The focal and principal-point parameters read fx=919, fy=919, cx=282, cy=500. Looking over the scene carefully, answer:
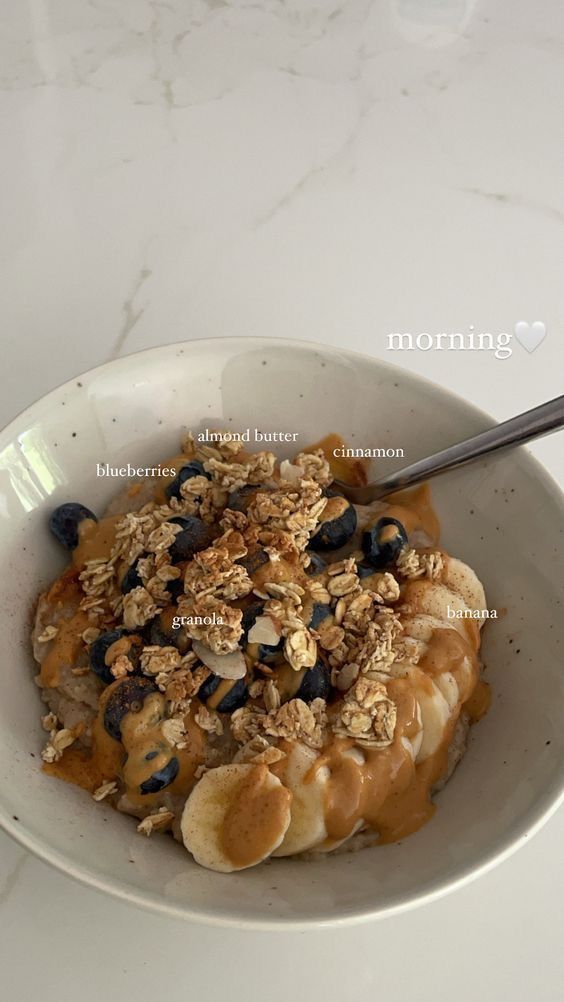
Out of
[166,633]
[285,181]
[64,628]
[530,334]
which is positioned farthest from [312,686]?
[285,181]

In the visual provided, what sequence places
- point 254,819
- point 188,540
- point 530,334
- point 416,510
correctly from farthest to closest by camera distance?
point 530,334 < point 416,510 < point 188,540 < point 254,819

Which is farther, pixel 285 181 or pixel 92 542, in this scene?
pixel 285 181

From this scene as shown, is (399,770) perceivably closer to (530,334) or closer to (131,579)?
(131,579)

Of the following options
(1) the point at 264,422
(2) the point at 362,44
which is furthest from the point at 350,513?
(2) the point at 362,44

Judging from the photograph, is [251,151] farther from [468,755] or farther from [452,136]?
[468,755]

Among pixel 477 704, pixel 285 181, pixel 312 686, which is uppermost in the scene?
pixel 285 181

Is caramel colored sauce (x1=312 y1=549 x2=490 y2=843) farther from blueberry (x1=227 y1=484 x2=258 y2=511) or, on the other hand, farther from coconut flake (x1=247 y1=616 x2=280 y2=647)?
blueberry (x1=227 y1=484 x2=258 y2=511)

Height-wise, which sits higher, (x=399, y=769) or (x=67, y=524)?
(x=67, y=524)

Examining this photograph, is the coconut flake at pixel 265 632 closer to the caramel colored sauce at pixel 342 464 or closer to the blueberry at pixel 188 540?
the blueberry at pixel 188 540

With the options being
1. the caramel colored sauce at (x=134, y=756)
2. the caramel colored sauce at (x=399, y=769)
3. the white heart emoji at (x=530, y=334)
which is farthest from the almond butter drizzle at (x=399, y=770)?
the white heart emoji at (x=530, y=334)

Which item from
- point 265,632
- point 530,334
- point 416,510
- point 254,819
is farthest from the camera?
point 530,334
